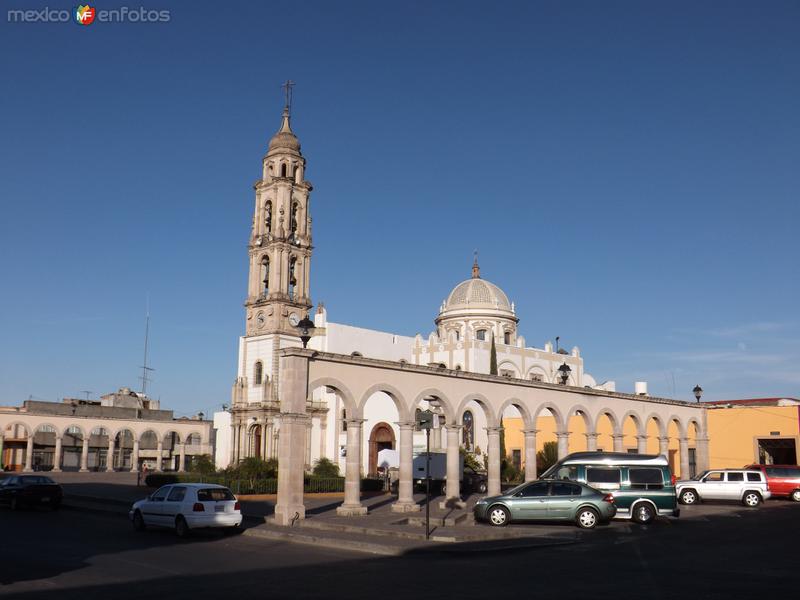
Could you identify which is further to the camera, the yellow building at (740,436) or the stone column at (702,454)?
the yellow building at (740,436)

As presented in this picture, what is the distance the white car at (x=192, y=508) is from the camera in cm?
1938

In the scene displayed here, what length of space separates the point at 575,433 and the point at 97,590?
4304 centimetres

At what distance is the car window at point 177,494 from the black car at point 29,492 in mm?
9698

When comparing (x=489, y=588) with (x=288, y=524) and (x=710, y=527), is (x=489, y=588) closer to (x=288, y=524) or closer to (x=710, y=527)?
(x=288, y=524)

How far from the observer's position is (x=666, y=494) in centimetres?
2334

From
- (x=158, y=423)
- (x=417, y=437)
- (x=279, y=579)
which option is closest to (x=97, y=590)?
(x=279, y=579)

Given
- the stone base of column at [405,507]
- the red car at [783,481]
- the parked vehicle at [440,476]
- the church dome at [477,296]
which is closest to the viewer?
the stone base of column at [405,507]

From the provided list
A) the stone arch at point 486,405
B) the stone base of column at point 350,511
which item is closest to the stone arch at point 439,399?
the stone arch at point 486,405

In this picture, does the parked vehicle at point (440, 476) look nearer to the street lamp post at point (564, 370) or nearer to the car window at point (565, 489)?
the street lamp post at point (564, 370)

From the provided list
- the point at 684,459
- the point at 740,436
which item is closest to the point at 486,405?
the point at 684,459

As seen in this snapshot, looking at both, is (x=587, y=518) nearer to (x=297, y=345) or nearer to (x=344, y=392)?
(x=344, y=392)

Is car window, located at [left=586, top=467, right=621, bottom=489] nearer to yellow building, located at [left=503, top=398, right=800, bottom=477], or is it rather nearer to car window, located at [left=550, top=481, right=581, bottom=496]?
car window, located at [left=550, top=481, right=581, bottom=496]

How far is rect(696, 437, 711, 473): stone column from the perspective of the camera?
42.4 m

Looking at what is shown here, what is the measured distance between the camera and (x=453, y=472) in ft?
93.2
